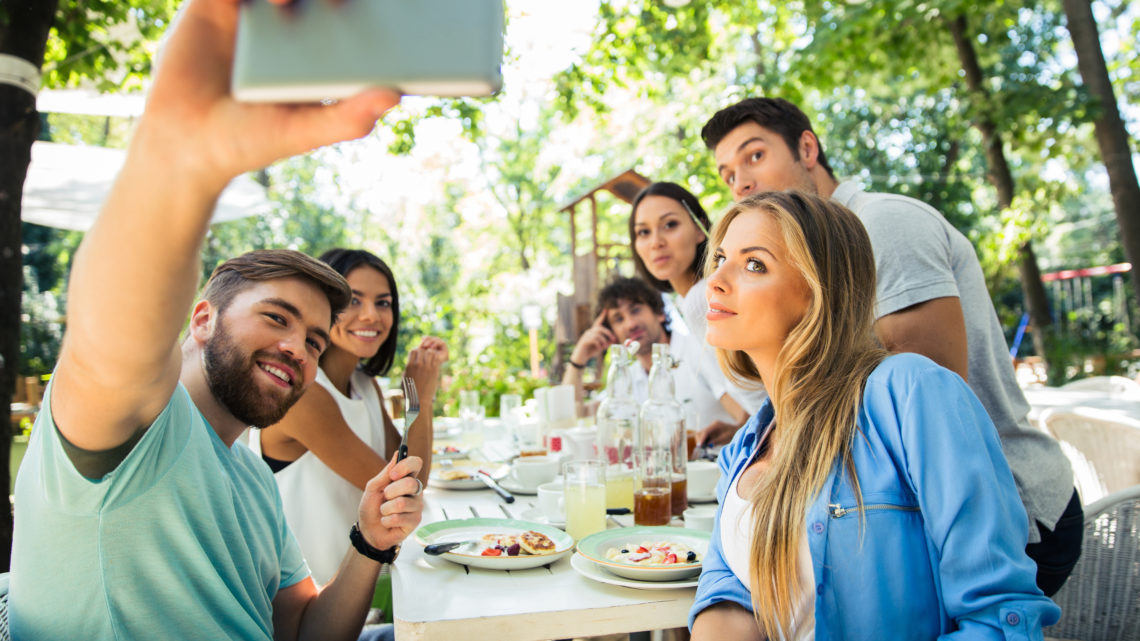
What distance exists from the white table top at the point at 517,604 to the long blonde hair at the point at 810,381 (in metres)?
0.23

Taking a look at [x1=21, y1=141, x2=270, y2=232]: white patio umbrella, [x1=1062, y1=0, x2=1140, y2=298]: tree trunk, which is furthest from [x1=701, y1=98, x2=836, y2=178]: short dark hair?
[x1=1062, y1=0, x2=1140, y2=298]: tree trunk

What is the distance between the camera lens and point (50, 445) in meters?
0.99

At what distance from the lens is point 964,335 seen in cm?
177

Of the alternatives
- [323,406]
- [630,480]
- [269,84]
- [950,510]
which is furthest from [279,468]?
[269,84]

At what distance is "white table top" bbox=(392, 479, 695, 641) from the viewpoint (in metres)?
1.32

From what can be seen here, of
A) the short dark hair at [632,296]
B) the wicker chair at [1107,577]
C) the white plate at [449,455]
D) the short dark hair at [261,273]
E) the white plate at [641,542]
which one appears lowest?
the wicker chair at [1107,577]

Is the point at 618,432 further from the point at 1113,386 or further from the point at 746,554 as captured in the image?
the point at 1113,386

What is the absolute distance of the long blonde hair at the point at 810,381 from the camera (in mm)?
1344

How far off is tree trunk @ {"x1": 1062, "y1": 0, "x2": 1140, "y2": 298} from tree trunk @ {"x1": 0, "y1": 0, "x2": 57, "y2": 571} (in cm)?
782

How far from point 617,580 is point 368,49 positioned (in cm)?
126

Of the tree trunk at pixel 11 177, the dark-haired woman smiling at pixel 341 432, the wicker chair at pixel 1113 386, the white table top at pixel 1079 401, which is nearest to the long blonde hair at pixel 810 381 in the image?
the dark-haired woman smiling at pixel 341 432

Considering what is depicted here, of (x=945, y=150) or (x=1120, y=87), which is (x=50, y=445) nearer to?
(x=1120, y=87)

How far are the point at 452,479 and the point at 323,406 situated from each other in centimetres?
54

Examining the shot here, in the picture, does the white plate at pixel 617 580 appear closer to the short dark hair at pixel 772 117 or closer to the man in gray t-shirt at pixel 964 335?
the man in gray t-shirt at pixel 964 335
